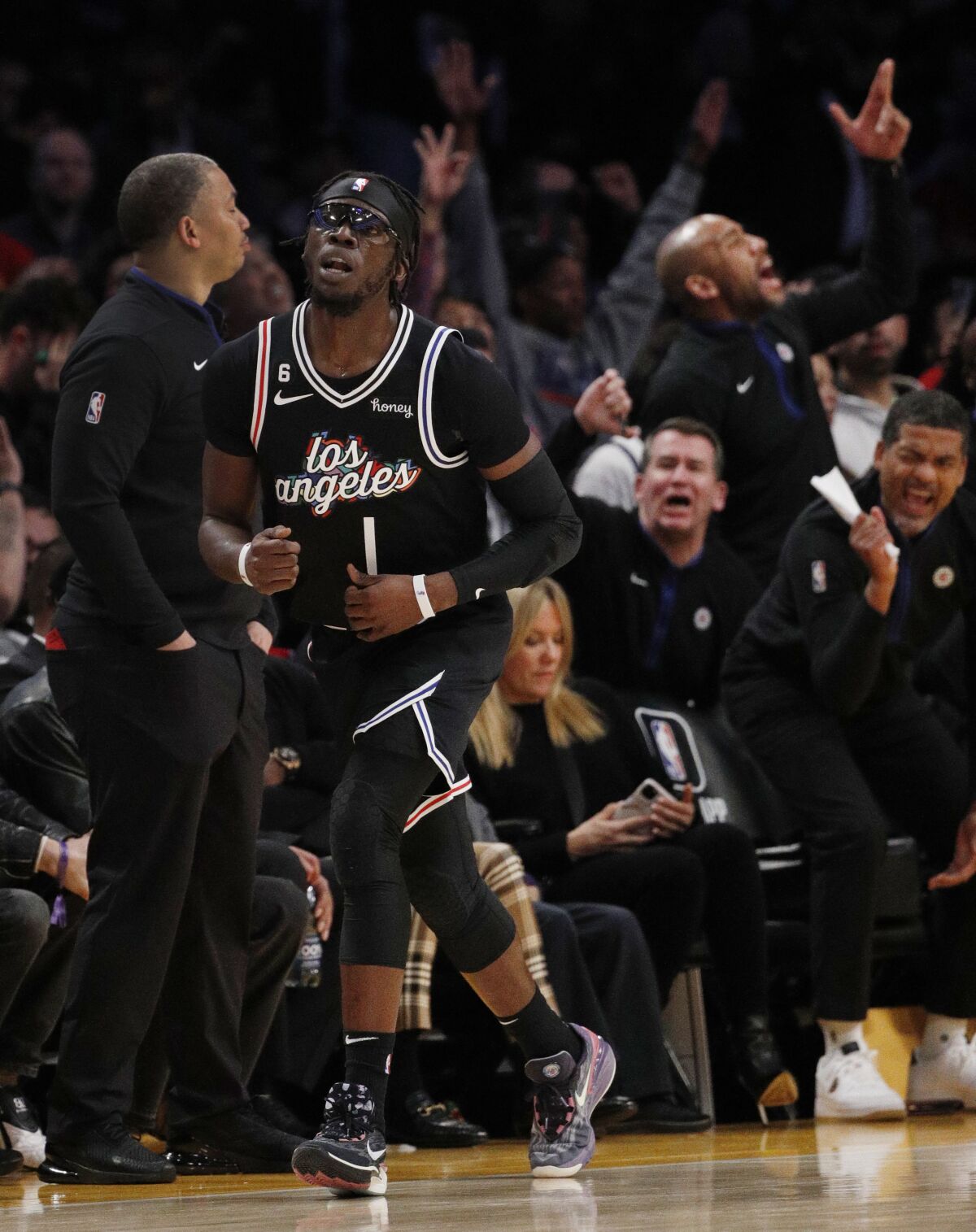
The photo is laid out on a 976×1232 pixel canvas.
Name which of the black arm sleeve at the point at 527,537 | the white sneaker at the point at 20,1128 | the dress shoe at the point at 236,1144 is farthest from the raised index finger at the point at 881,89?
the white sneaker at the point at 20,1128

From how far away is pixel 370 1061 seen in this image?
11.7 feet

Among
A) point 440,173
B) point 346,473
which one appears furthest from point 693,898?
point 440,173

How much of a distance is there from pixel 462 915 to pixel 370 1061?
0.33m

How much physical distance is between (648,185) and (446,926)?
727 cm

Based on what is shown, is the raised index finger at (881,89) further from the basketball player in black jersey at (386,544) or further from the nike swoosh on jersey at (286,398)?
the nike swoosh on jersey at (286,398)

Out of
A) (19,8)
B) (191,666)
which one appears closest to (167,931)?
(191,666)

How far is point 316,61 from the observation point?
1027 centimetres

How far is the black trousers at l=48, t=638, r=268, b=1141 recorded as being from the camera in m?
3.90

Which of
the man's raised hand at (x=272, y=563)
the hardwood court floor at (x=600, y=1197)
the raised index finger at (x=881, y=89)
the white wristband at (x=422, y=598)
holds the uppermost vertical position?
the raised index finger at (x=881, y=89)

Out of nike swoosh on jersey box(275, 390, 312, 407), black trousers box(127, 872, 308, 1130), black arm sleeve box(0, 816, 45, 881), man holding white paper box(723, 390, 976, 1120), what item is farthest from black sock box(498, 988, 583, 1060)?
man holding white paper box(723, 390, 976, 1120)

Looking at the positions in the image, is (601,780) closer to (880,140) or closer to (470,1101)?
(470,1101)

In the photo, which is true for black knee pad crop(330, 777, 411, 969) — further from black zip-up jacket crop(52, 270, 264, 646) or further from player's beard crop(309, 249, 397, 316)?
player's beard crop(309, 249, 397, 316)

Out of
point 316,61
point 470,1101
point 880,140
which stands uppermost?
point 316,61

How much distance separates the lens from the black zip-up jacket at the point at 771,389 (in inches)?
260
